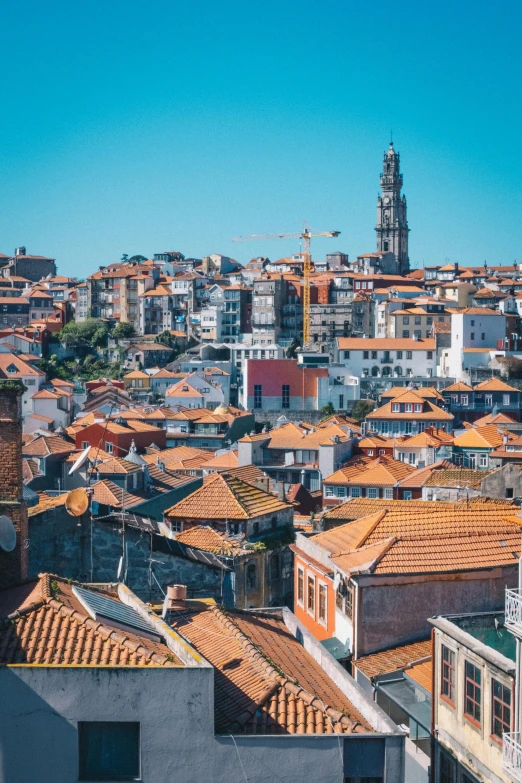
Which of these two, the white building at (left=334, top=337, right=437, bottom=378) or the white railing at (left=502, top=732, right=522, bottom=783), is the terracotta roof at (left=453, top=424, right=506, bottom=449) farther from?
the white railing at (left=502, top=732, right=522, bottom=783)

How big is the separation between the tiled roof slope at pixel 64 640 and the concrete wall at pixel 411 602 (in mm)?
7712

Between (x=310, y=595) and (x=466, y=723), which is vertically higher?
(x=466, y=723)

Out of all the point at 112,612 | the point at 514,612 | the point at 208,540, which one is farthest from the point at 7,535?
the point at 208,540

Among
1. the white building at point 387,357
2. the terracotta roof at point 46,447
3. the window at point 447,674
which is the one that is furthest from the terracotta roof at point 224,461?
the window at point 447,674

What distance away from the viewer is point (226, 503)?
2498cm

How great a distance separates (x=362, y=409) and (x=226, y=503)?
58610 mm

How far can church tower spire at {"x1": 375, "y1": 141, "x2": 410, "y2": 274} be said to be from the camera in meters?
152

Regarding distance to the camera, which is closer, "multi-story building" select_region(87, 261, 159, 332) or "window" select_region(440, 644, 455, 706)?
"window" select_region(440, 644, 455, 706)

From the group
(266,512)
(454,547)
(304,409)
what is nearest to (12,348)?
(304,409)

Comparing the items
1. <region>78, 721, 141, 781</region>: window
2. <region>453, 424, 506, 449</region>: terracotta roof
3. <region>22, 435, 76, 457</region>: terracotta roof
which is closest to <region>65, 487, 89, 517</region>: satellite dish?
<region>78, 721, 141, 781</region>: window

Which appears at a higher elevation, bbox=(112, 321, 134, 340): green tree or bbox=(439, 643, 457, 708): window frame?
bbox=(112, 321, 134, 340): green tree

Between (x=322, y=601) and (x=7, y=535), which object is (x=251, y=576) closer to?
(x=322, y=601)

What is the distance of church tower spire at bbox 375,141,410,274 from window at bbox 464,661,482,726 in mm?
135706

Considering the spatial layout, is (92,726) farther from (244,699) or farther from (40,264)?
(40,264)
